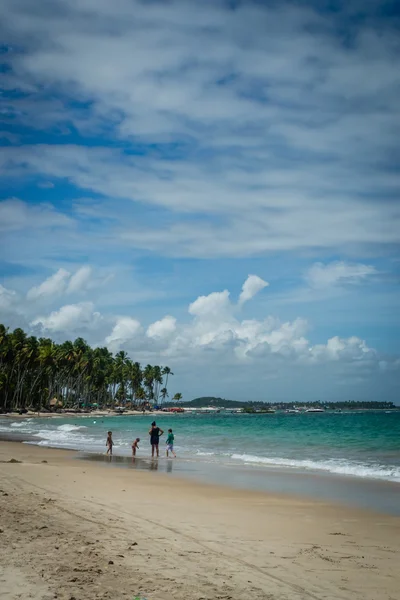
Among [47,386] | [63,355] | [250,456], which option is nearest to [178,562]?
[250,456]

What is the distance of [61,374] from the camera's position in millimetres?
128375

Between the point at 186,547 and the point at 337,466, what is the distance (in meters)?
16.8

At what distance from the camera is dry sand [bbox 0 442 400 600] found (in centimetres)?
632

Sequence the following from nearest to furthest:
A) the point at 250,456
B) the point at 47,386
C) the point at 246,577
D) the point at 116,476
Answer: the point at 246,577, the point at 116,476, the point at 250,456, the point at 47,386

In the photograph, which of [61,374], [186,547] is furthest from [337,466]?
[61,374]

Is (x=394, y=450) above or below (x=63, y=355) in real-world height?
below

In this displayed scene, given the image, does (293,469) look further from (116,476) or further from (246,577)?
(246,577)

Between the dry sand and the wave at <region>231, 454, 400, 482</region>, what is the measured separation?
25.6 feet

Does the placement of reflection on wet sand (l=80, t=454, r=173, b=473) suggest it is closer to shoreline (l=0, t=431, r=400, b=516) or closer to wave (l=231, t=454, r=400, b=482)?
shoreline (l=0, t=431, r=400, b=516)

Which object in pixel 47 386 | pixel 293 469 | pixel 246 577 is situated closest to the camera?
pixel 246 577

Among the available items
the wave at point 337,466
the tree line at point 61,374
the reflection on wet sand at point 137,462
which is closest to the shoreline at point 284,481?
the reflection on wet sand at point 137,462

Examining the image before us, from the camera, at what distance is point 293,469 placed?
74.0 ft

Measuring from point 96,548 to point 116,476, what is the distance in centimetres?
1061

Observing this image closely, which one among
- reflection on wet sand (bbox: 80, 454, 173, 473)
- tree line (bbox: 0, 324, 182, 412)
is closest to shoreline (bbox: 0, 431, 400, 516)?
reflection on wet sand (bbox: 80, 454, 173, 473)
